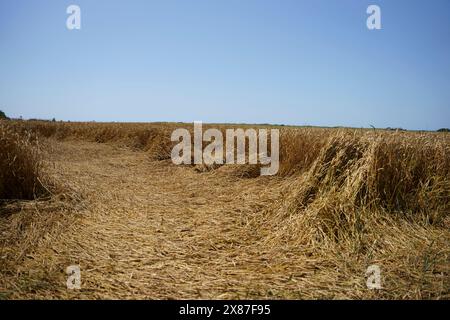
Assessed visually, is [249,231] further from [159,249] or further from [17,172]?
[17,172]

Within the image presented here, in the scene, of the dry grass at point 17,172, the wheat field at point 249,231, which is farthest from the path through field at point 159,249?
the dry grass at point 17,172

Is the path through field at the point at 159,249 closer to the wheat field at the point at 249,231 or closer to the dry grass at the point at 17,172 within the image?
the wheat field at the point at 249,231

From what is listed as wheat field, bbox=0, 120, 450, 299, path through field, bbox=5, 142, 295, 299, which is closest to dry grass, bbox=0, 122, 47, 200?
wheat field, bbox=0, 120, 450, 299

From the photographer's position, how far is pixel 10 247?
3.26m

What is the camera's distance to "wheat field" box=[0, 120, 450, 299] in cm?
263

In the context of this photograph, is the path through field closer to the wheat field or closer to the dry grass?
the wheat field

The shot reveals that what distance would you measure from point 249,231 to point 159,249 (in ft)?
3.55

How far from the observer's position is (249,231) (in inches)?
153

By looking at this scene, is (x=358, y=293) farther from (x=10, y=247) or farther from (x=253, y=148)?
(x=253, y=148)

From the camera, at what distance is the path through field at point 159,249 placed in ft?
8.57

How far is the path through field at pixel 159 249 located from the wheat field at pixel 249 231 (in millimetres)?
15

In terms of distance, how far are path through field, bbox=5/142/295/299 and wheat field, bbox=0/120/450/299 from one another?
1 centimetres

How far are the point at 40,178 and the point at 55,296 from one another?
285cm
